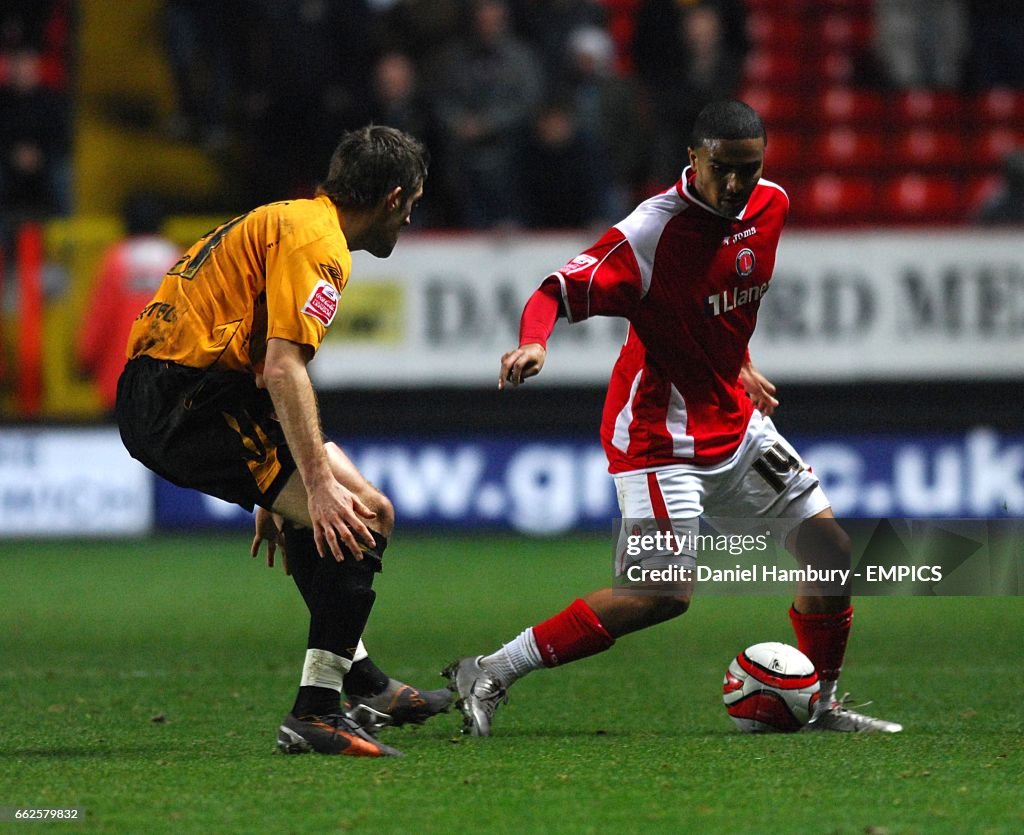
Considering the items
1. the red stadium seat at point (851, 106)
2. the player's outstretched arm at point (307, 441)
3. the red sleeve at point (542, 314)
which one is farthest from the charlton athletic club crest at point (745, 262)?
the red stadium seat at point (851, 106)

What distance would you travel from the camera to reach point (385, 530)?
17.2 feet

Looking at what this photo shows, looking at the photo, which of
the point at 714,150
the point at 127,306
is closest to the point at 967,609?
the point at 714,150

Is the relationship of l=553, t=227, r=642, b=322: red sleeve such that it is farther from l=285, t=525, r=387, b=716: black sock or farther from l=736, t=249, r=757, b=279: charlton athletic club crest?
l=285, t=525, r=387, b=716: black sock

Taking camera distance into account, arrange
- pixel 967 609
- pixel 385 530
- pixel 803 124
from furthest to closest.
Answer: pixel 803 124 → pixel 967 609 → pixel 385 530

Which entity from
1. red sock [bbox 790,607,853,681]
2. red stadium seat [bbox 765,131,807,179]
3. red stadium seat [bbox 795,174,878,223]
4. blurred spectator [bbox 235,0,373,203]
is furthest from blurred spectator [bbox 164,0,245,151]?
red sock [bbox 790,607,853,681]

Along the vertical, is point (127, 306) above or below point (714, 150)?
below

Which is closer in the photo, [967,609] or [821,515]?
[821,515]

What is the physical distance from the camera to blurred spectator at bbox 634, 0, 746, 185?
13.5 meters

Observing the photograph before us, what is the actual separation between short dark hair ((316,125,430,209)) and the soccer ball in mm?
1831

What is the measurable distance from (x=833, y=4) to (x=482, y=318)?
5533 millimetres

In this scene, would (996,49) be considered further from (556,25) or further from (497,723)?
(497,723)

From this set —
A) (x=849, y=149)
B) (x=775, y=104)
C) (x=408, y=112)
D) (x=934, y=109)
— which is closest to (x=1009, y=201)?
(x=849, y=149)

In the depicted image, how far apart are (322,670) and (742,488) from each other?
1500mm

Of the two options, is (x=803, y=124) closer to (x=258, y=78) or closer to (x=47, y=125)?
(x=258, y=78)
